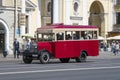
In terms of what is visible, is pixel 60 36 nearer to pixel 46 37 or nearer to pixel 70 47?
pixel 46 37

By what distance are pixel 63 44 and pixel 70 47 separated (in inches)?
32.8

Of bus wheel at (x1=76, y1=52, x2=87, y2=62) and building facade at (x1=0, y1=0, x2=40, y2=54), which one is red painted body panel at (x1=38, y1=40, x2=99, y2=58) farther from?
building facade at (x1=0, y1=0, x2=40, y2=54)

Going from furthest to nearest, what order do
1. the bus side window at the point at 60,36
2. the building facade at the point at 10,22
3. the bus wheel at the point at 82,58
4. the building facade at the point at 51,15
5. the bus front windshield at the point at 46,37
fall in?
the building facade at the point at 51,15, the building facade at the point at 10,22, the bus wheel at the point at 82,58, the bus side window at the point at 60,36, the bus front windshield at the point at 46,37

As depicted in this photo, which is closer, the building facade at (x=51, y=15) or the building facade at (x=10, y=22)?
the building facade at (x=10, y=22)

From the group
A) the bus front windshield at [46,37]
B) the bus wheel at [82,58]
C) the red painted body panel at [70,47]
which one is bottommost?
the bus wheel at [82,58]

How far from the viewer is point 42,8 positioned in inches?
3014

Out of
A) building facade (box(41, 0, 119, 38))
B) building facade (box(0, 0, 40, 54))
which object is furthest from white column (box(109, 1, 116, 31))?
building facade (box(0, 0, 40, 54))

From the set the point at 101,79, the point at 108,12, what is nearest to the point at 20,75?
the point at 101,79

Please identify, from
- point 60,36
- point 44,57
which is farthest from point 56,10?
point 44,57

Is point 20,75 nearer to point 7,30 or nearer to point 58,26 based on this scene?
point 58,26

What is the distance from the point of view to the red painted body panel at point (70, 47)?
1439 inches

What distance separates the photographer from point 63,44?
123 feet

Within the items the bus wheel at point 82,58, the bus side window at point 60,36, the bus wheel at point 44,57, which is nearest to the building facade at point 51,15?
the bus wheel at point 82,58

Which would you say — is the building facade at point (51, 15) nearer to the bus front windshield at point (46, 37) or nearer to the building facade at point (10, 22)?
the building facade at point (10, 22)
